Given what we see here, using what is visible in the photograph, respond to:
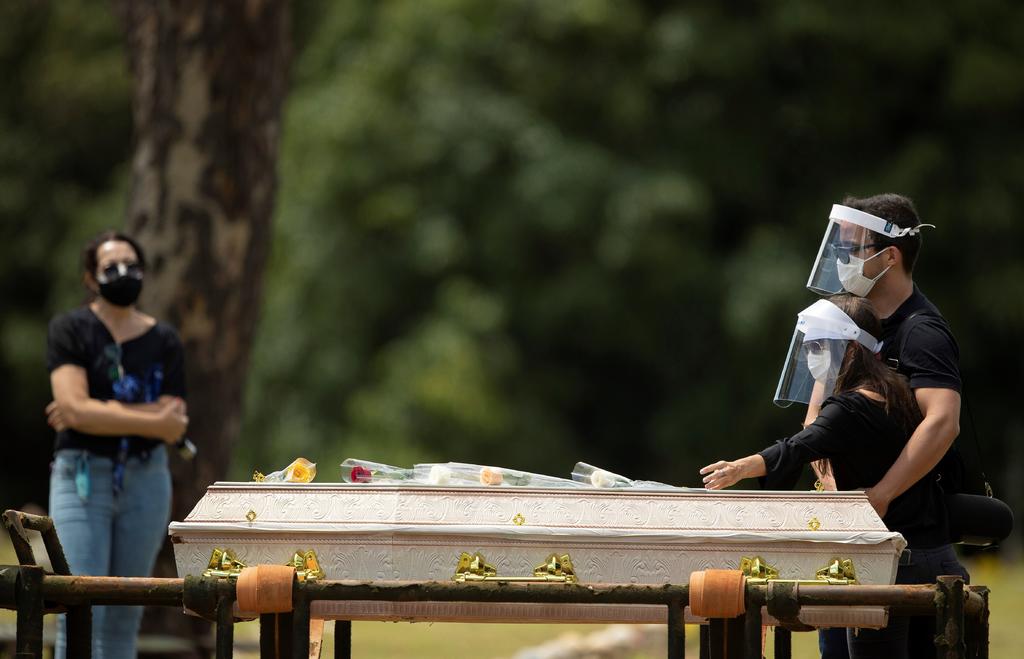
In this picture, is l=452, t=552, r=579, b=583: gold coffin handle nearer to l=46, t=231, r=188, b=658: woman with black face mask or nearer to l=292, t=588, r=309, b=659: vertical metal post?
l=292, t=588, r=309, b=659: vertical metal post

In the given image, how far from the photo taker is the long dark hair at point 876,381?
394 centimetres

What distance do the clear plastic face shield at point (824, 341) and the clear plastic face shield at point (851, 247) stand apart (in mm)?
187

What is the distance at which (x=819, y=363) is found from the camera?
405cm

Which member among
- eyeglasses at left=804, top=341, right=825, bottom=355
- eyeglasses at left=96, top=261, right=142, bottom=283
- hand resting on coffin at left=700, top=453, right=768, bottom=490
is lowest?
hand resting on coffin at left=700, top=453, right=768, bottom=490

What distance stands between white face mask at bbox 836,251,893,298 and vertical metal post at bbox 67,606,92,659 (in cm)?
227

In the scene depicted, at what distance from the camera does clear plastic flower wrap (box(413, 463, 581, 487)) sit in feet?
12.2

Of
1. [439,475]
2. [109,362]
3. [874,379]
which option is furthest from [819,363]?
[109,362]

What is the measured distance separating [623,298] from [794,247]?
2156 mm

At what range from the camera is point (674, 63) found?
17.8m

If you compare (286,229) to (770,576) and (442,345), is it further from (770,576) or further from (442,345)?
(770,576)

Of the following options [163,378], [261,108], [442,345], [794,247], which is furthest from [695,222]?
[163,378]

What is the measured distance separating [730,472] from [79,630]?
1685mm

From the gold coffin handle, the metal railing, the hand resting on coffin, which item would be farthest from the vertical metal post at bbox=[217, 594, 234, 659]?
the hand resting on coffin

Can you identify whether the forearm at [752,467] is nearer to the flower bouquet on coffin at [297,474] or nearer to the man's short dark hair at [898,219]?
the man's short dark hair at [898,219]
